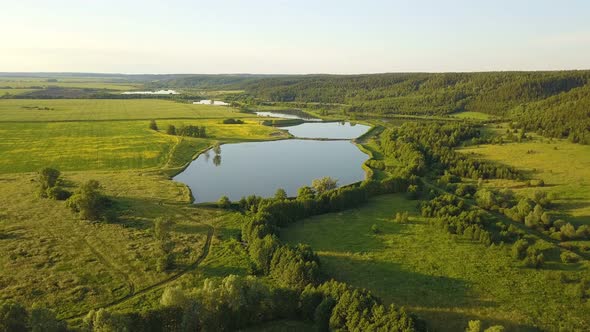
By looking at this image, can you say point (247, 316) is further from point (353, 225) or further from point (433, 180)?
point (433, 180)

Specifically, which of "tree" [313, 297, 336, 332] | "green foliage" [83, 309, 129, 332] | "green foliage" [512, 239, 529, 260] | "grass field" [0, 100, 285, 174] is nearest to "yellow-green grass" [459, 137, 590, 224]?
"green foliage" [512, 239, 529, 260]

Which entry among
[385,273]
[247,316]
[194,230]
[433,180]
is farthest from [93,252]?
[433,180]

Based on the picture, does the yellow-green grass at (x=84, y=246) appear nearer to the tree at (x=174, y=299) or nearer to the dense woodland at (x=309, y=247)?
the dense woodland at (x=309, y=247)

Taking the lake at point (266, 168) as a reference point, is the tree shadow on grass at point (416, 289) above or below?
below

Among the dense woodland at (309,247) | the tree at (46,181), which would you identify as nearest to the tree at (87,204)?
the dense woodland at (309,247)

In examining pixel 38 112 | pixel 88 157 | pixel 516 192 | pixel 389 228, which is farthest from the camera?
pixel 38 112

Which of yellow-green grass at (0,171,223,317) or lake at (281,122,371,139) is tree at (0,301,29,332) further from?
lake at (281,122,371,139)

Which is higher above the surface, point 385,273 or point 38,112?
point 38,112
